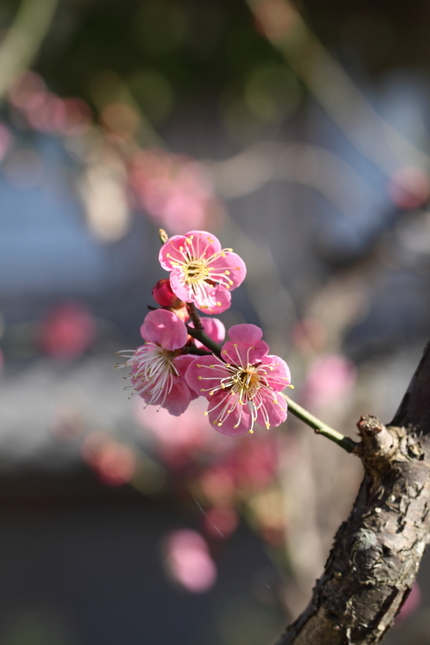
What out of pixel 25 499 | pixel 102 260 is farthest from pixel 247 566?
pixel 102 260

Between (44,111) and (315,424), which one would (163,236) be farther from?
(44,111)

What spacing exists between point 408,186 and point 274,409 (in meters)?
1.57

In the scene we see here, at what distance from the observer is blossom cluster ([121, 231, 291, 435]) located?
45 centimetres

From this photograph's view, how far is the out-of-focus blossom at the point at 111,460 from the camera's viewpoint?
1565 millimetres

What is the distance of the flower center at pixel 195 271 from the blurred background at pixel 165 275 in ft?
1.24

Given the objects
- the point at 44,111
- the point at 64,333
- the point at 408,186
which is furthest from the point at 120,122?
the point at 408,186

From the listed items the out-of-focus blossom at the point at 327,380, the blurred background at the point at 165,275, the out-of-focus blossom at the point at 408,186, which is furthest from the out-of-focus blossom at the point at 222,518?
the out-of-focus blossom at the point at 408,186

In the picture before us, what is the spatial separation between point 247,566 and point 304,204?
2.25 metres

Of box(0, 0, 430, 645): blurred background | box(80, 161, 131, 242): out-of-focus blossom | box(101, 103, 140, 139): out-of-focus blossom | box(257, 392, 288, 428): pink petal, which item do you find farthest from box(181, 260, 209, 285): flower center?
box(101, 103, 140, 139): out-of-focus blossom

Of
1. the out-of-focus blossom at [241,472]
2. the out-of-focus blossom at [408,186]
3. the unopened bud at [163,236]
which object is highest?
the out-of-focus blossom at [408,186]

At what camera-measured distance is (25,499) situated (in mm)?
3176

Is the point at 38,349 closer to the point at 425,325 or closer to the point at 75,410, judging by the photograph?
the point at 75,410

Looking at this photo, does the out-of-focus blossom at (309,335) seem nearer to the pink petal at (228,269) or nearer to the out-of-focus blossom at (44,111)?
the pink petal at (228,269)

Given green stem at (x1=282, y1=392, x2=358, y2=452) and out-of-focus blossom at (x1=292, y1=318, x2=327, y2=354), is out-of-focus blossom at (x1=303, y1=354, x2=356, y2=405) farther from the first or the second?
green stem at (x1=282, y1=392, x2=358, y2=452)
